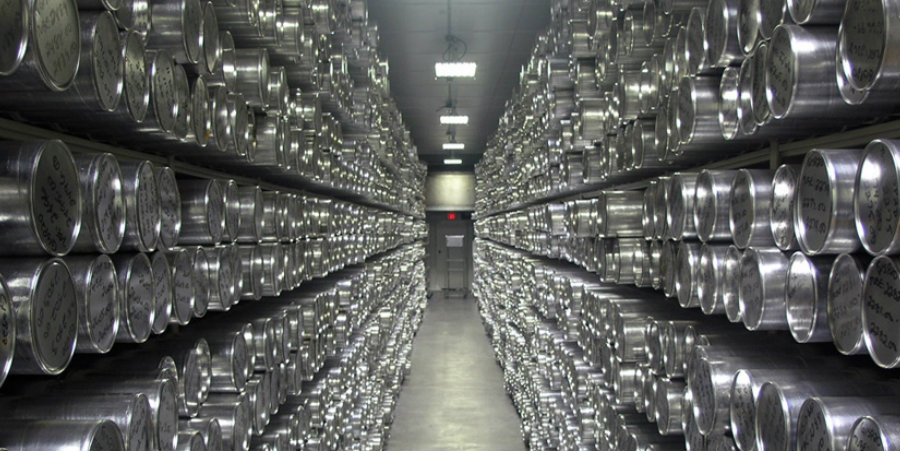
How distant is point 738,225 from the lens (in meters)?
2.23

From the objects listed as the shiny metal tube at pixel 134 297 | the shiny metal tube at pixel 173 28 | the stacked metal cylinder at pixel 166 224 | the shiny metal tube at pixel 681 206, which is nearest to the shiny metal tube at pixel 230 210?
the stacked metal cylinder at pixel 166 224

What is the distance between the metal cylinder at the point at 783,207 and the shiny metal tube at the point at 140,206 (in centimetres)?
190

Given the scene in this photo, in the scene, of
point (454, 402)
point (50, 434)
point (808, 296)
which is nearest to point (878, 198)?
point (808, 296)

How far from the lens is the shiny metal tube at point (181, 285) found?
2.37 m

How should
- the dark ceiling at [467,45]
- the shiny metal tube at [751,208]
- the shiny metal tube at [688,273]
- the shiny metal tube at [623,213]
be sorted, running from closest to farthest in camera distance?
the shiny metal tube at [751,208]
the shiny metal tube at [688,273]
the shiny metal tube at [623,213]
the dark ceiling at [467,45]

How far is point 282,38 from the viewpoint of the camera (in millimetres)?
3637

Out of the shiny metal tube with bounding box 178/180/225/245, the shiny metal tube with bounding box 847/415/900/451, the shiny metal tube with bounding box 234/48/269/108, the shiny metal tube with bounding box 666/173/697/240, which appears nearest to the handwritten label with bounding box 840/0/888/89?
the shiny metal tube with bounding box 847/415/900/451

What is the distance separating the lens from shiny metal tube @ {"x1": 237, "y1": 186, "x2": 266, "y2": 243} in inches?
127

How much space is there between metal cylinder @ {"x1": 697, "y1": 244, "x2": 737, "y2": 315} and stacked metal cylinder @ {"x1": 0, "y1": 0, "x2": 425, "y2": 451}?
1916 mm

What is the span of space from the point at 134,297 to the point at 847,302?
6.52 ft

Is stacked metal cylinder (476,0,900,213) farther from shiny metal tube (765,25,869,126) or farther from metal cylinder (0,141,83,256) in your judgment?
metal cylinder (0,141,83,256)

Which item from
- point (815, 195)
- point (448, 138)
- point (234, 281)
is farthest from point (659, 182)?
point (448, 138)

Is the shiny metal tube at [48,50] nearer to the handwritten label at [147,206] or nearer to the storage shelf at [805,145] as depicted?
the handwritten label at [147,206]

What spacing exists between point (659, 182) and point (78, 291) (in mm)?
2422
